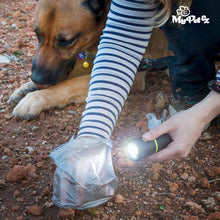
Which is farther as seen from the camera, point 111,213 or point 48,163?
point 48,163

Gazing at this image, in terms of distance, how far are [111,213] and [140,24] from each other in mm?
719

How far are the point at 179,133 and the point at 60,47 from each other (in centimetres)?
96

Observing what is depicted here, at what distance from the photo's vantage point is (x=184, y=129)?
97 centimetres

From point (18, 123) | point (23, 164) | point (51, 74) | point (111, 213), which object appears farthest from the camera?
point (51, 74)

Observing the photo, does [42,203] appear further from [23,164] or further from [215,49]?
[215,49]

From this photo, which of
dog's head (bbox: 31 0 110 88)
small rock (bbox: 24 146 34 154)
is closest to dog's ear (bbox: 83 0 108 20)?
dog's head (bbox: 31 0 110 88)

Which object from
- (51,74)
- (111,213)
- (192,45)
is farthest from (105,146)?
(51,74)

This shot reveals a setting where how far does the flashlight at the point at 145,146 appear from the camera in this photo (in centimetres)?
93

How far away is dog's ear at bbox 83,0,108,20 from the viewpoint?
63.3 inches

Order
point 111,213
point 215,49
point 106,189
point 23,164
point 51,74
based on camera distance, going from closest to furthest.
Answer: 1. point 106,189
2. point 111,213
3. point 23,164
4. point 215,49
5. point 51,74

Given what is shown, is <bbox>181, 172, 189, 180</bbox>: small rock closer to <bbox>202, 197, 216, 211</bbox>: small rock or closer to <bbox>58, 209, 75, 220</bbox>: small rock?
<bbox>202, 197, 216, 211</bbox>: small rock

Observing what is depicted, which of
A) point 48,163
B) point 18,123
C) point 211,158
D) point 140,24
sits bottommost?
point 18,123

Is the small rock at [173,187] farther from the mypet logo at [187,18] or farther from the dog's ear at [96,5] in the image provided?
the dog's ear at [96,5]

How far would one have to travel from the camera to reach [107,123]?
3.23 ft
